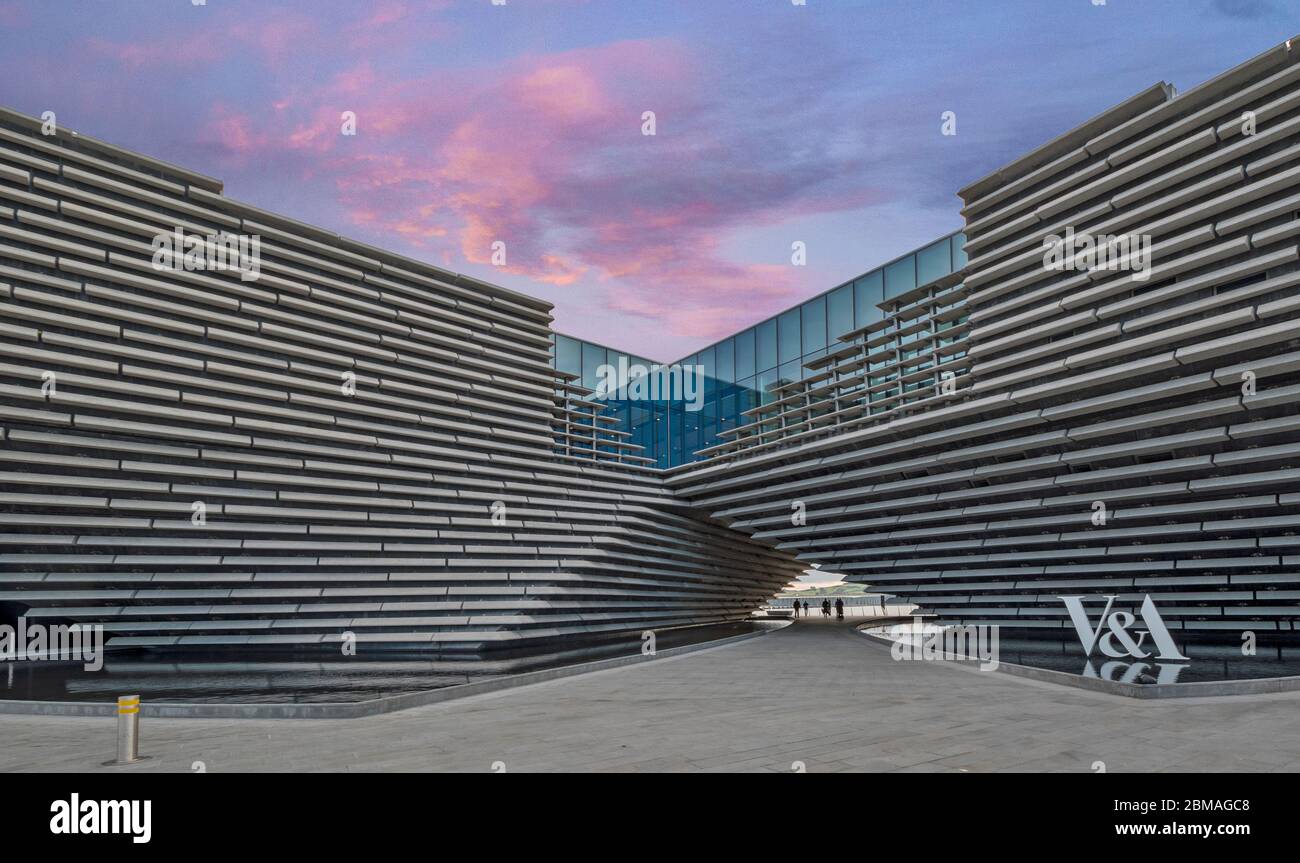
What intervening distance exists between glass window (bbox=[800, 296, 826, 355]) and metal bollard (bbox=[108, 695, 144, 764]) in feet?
79.6

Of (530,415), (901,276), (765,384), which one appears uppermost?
(901,276)

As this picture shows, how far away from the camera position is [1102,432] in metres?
16.9

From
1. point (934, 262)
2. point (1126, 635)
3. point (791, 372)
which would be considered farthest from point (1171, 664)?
point (791, 372)

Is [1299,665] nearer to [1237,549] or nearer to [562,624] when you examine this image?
[1237,549]

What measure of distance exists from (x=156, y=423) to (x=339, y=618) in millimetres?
5913

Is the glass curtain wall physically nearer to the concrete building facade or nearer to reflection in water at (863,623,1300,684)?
the concrete building facade

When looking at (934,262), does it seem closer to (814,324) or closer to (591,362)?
(814,324)

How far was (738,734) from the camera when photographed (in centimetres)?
944

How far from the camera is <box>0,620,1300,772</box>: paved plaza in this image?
7840 mm

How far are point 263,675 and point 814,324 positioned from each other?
20.8 m

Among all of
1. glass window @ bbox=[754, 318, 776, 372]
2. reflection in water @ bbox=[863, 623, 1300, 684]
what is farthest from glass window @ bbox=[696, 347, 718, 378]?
reflection in water @ bbox=[863, 623, 1300, 684]

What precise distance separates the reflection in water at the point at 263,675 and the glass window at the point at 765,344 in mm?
13815

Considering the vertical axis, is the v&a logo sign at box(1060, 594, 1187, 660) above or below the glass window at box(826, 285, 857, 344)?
below
